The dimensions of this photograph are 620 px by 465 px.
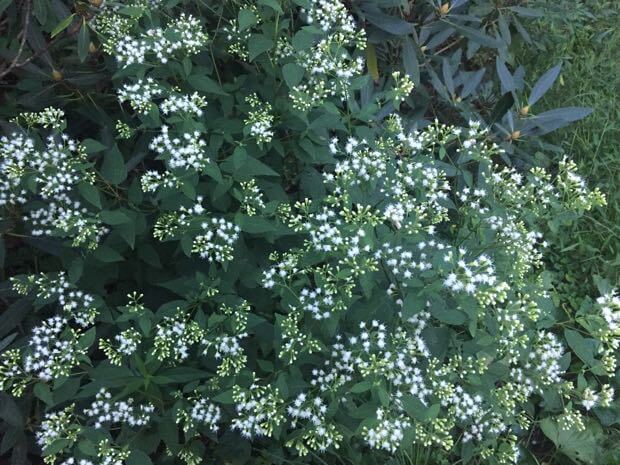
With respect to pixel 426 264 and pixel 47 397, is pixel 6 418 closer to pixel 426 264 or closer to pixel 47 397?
pixel 47 397

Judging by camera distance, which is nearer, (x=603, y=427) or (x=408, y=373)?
(x=408, y=373)

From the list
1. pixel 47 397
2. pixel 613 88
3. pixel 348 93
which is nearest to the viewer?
pixel 47 397

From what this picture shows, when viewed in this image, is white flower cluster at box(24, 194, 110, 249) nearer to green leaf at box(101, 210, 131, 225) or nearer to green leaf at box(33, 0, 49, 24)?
green leaf at box(101, 210, 131, 225)

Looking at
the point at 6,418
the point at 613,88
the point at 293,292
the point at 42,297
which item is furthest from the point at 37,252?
the point at 613,88

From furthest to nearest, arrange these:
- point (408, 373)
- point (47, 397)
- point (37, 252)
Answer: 1. point (37, 252)
2. point (408, 373)
3. point (47, 397)

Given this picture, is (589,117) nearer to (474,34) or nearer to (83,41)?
(474,34)

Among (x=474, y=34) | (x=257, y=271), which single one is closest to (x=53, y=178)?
(x=257, y=271)

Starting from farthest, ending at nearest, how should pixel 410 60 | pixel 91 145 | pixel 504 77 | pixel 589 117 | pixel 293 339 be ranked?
pixel 589 117 → pixel 504 77 → pixel 410 60 → pixel 91 145 → pixel 293 339
